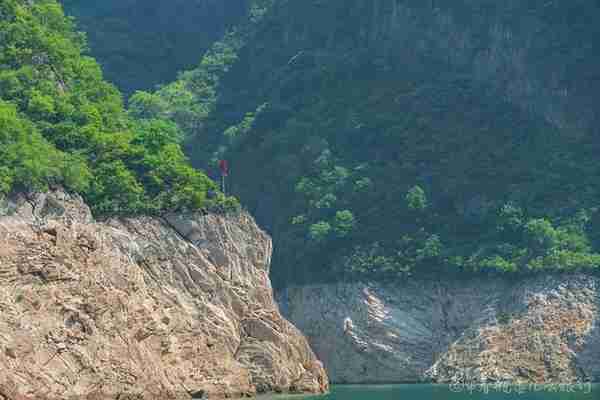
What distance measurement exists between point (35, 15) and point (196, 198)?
78.2 ft

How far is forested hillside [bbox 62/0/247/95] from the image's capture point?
163 metres

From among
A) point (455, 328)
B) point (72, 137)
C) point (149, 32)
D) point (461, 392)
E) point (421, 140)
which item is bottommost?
point (461, 392)

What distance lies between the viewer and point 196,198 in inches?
3917

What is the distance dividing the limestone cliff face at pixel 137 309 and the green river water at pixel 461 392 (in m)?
4.33

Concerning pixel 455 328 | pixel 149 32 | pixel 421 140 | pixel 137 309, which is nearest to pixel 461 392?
pixel 455 328

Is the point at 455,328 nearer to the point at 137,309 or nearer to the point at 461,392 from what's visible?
the point at 461,392

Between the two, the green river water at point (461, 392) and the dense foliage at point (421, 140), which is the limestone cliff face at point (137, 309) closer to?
the green river water at point (461, 392)

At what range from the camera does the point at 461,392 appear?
9812 centimetres

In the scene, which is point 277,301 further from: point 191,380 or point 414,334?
point 191,380

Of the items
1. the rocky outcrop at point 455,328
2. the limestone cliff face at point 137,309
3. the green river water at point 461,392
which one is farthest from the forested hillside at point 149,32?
the limestone cliff face at point 137,309

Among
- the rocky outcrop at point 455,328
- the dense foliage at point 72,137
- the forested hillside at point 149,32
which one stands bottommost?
the rocky outcrop at point 455,328

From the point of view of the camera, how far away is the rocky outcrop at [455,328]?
113500 mm

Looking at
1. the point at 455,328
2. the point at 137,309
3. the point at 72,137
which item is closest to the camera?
the point at 137,309

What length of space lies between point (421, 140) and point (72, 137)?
39739mm
